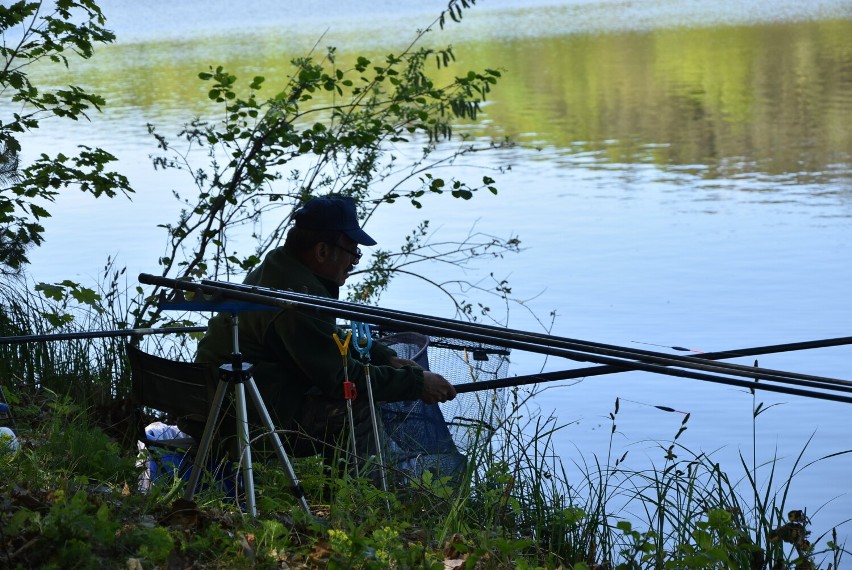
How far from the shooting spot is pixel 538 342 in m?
3.12

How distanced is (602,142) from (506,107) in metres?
3.48

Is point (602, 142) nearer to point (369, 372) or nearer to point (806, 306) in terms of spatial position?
point (806, 306)

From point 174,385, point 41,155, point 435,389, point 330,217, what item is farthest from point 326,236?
point 41,155

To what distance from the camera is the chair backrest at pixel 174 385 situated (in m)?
3.92

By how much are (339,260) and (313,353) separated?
51 centimetres

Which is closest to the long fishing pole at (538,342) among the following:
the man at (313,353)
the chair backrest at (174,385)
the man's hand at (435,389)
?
the chair backrest at (174,385)

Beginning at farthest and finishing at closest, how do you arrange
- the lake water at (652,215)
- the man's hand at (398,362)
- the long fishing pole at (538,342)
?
the lake water at (652,215) < the man's hand at (398,362) < the long fishing pole at (538,342)

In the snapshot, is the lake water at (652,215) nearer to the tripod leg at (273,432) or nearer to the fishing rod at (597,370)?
the fishing rod at (597,370)

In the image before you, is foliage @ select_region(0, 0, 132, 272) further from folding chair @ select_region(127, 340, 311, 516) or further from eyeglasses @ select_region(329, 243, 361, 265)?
folding chair @ select_region(127, 340, 311, 516)

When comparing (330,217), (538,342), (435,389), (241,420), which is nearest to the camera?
(538,342)

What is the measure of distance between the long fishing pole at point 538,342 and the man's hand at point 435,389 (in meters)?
0.85

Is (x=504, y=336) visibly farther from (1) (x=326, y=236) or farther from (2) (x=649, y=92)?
(2) (x=649, y=92)

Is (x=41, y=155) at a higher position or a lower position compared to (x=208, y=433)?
higher

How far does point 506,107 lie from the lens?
20500mm
